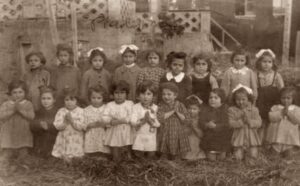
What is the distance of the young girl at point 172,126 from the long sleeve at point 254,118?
0.60 m

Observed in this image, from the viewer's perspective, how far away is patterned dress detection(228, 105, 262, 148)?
4406mm

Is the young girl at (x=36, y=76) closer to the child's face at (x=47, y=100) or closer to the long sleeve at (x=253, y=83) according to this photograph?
the child's face at (x=47, y=100)

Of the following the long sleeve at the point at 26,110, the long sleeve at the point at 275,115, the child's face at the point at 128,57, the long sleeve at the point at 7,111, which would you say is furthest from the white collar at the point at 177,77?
the long sleeve at the point at 7,111

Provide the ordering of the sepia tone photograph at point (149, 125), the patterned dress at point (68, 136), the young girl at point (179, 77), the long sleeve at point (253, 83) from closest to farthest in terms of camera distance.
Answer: the sepia tone photograph at point (149, 125) → the patterned dress at point (68, 136) → the young girl at point (179, 77) → the long sleeve at point (253, 83)

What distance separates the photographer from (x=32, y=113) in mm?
4488

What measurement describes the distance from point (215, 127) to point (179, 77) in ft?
2.10

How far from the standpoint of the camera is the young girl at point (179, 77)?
4.61m

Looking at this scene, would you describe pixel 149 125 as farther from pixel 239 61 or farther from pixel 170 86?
pixel 239 61

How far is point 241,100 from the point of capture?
444cm

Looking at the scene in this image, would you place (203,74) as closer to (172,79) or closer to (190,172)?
(172,79)

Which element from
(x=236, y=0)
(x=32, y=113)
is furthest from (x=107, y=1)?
(x=236, y=0)

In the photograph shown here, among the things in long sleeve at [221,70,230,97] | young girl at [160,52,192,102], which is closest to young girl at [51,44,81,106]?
young girl at [160,52,192,102]

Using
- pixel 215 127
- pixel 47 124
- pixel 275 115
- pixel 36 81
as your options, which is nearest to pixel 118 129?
pixel 47 124

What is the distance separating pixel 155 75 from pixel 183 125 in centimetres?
70
